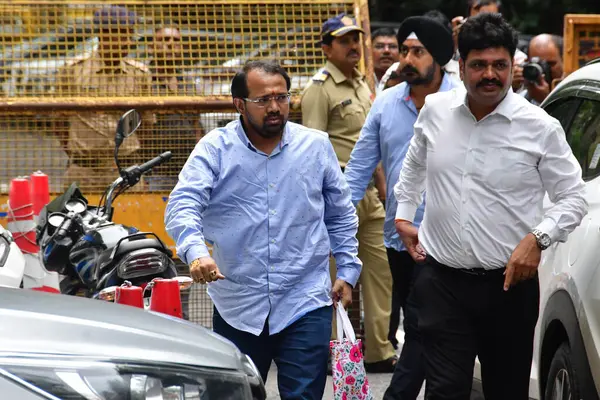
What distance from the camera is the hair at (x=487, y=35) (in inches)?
207

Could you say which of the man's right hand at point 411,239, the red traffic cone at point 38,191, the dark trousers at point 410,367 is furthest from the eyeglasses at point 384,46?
the man's right hand at point 411,239

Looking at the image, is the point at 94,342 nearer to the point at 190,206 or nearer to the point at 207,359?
the point at 207,359

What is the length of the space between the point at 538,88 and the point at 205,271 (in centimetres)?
453

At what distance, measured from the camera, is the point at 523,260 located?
16.5 feet

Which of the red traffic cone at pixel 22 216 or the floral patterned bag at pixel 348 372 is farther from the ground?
the red traffic cone at pixel 22 216

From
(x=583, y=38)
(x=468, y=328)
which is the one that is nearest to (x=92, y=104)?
(x=583, y=38)

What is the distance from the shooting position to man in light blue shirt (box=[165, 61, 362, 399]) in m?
5.38

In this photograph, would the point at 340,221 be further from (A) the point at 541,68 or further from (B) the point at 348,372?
(A) the point at 541,68

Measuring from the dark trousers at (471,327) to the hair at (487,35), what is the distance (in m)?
0.91

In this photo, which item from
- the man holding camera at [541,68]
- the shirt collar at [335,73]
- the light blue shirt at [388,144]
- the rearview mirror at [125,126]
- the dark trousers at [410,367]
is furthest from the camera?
the man holding camera at [541,68]

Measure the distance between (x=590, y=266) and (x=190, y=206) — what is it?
1597 millimetres

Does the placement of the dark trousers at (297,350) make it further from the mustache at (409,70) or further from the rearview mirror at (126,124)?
the mustache at (409,70)

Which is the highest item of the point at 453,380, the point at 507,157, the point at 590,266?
the point at 507,157

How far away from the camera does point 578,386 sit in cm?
506
